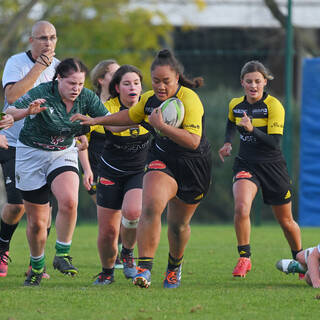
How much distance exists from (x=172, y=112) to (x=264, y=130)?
208 cm

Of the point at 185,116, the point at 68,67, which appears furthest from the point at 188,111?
the point at 68,67

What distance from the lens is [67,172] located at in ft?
23.0

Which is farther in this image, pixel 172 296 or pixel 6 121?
pixel 6 121

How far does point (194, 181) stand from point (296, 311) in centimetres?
147

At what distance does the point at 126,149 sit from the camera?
7594 millimetres

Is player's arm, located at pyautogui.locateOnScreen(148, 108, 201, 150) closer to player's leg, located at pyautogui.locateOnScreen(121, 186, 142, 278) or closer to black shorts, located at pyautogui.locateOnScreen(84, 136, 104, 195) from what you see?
player's leg, located at pyautogui.locateOnScreen(121, 186, 142, 278)

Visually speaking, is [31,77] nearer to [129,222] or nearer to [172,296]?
[129,222]

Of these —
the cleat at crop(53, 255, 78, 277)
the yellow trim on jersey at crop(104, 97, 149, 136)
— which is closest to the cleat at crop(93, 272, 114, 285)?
the cleat at crop(53, 255, 78, 277)

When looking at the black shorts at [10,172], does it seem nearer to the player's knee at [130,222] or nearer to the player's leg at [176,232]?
the player's knee at [130,222]

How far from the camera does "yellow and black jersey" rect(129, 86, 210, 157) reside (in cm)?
653

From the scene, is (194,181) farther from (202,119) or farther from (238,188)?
(238,188)

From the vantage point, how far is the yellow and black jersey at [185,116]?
653 centimetres

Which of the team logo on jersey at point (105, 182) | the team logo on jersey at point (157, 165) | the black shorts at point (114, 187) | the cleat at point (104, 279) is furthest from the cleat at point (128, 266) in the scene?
the team logo on jersey at point (157, 165)

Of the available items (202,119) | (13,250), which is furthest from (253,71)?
(13,250)
